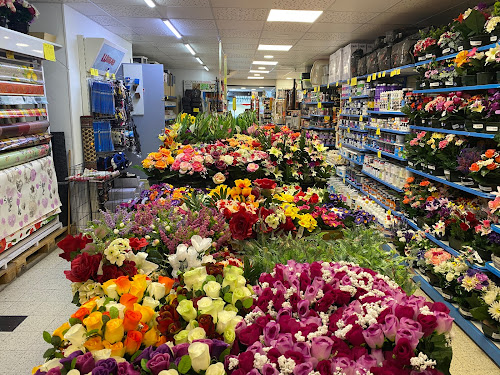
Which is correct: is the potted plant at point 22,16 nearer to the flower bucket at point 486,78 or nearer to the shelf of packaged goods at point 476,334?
the flower bucket at point 486,78

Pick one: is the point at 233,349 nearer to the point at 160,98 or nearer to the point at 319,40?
the point at 319,40

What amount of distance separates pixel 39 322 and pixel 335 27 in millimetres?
5533

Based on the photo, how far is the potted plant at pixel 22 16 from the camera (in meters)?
3.95

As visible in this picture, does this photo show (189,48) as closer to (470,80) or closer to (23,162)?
(23,162)

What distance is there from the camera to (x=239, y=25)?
250 inches

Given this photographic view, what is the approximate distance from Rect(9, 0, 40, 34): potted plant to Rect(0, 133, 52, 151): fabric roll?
1.11 meters

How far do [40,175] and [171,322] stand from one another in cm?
386

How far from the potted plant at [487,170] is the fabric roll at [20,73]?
431cm

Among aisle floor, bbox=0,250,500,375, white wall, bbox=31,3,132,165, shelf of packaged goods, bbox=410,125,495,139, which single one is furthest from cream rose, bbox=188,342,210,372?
white wall, bbox=31,3,132,165

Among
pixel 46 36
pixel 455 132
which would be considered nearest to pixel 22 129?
pixel 46 36

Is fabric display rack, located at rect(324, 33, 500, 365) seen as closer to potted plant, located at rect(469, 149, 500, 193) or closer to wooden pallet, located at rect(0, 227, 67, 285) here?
potted plant, located at rect(469, 149, 500, 193)

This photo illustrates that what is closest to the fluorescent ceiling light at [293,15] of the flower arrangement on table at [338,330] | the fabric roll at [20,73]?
the fabric roll at [20,73]

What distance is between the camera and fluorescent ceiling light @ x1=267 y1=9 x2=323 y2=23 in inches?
209

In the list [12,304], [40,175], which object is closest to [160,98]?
[40,175]
